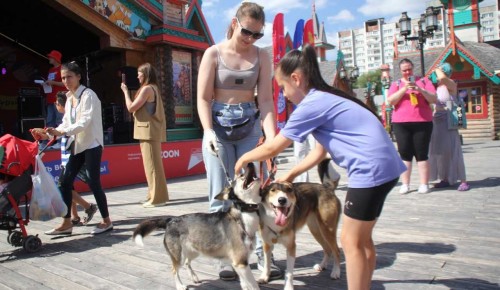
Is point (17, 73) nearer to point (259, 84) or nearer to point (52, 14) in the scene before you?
point (52, 14)

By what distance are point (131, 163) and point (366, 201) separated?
801 centimetres

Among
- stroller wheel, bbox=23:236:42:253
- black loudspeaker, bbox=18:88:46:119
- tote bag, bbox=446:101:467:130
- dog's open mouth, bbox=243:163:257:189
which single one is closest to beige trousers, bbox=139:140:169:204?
stroller wheel, bbox=23:236:42:253

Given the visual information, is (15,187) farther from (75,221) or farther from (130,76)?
(130,76)

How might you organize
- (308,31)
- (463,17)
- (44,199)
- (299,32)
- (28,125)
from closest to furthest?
(44,199), (299,32), (308,31), (28,125), (463,17)

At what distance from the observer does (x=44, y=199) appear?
171 inches

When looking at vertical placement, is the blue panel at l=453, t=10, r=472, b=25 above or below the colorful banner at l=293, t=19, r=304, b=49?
above

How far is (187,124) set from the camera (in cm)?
1384

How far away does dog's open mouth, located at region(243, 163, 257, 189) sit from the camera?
8.76 ft

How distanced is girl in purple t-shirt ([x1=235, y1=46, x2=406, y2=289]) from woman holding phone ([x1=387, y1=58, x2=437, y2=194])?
4.55 meters

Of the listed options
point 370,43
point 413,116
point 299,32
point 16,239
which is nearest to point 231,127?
point 16,239

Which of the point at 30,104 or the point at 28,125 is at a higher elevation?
the point at 30,104

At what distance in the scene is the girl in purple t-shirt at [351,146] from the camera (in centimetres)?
220

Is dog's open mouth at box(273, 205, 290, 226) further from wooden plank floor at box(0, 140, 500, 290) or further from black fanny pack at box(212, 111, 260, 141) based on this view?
black fanny pack at box(212, 111, 260, 141)

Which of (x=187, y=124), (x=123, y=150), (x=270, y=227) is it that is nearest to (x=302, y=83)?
(x=270, y=227)
